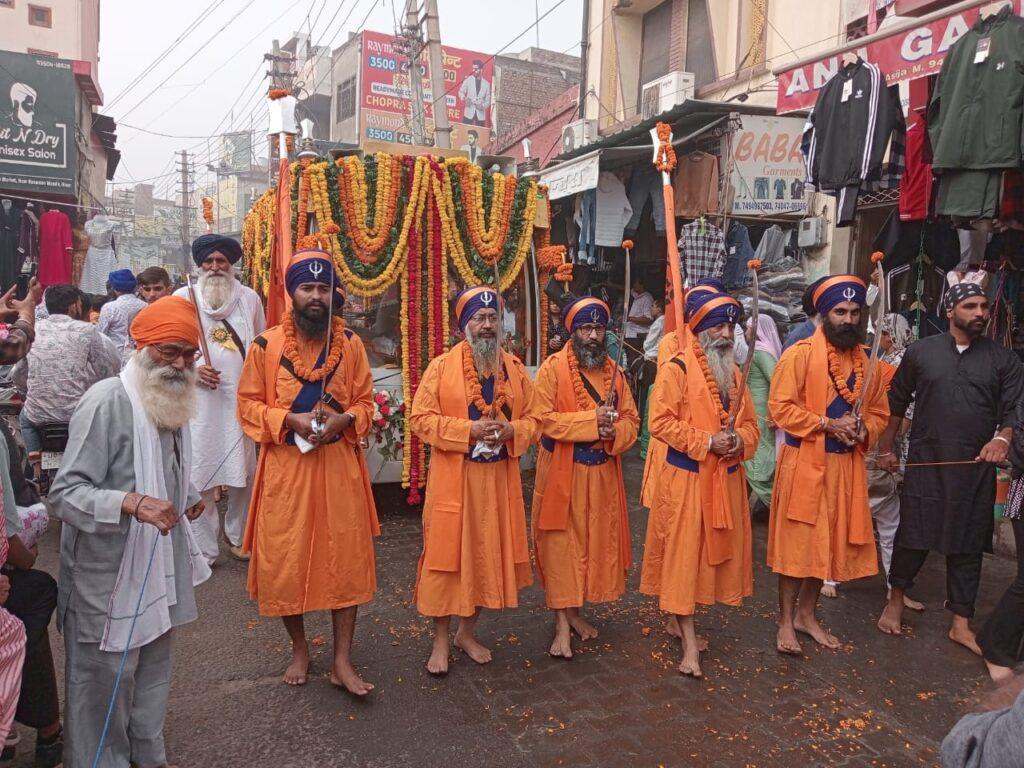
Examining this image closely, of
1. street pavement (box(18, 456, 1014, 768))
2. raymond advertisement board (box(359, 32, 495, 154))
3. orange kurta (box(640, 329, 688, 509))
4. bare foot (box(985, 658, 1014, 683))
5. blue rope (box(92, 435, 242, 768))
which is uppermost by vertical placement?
raymond advertisement board (box(359, 32, 495, 154))

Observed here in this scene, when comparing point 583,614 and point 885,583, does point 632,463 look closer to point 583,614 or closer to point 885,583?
point 885,583

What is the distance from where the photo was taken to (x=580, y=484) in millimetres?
4016

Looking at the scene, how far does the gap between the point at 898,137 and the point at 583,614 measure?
3950 millimetres

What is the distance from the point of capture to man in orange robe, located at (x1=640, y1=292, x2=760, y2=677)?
378 cm

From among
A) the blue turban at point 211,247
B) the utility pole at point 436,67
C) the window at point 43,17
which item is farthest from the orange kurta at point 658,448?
the window at point 43,17

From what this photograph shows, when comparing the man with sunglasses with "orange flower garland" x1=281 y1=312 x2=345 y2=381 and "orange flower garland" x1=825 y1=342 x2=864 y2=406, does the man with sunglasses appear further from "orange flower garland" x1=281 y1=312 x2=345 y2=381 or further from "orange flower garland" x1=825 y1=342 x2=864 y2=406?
"orange flower garland" x1=825 y1=342 x2=864 y2=406

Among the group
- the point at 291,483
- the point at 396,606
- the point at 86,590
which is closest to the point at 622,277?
the point at 396,606

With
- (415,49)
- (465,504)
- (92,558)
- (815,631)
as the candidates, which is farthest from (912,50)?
(415,49)

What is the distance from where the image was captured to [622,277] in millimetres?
10367

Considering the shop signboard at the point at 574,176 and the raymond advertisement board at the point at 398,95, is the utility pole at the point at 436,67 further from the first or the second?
the raymond advertisement board at the point at 398,95

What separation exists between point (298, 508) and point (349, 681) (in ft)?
2.76

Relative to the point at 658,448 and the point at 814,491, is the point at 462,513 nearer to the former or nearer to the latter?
the point at 658,448

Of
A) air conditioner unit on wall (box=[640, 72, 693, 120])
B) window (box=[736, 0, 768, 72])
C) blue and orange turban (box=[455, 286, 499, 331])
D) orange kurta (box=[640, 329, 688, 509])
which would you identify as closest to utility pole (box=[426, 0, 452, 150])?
air conditioner unit on wall (box=[640, 72, 693, 120])

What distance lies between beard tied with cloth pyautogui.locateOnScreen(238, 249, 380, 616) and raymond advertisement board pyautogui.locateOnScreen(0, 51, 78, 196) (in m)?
A: 12.6
